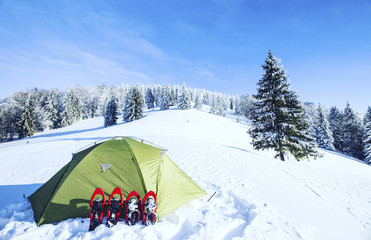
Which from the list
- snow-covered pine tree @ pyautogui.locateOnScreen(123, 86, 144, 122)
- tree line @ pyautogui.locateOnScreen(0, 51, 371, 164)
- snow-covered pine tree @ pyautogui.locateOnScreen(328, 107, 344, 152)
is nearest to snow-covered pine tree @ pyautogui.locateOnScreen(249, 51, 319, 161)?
tree line @ pyautogui.locateOnScreen(0, 51, 371, 164)

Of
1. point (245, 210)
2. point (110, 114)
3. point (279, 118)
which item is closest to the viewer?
point (245, 210)

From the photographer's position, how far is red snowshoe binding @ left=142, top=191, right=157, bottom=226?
4.23m

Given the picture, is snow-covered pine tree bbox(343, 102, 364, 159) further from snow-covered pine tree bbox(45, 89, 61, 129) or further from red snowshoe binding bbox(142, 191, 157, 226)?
snow-covered pine tree bbox(45, 89, 61, 129)

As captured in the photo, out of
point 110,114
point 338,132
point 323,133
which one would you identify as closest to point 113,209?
point 110,114

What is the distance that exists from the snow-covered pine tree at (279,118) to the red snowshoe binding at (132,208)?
12457 millimetres

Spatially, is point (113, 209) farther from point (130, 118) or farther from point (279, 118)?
point (130, 118)

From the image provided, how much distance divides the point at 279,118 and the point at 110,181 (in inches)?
549

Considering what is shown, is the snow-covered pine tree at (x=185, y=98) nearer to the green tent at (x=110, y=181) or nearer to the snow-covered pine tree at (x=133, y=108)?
the snow-covered pine tree at (x=133, y=108)

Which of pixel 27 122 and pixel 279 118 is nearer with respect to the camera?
pixel 279 118

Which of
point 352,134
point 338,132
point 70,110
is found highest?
point 70,110

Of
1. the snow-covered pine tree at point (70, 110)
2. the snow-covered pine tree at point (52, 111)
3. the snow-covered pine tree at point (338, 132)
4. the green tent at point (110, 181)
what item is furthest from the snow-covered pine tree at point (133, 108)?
the snow-covered pine tree at point (338, 132)

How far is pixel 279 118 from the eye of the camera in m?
14.1

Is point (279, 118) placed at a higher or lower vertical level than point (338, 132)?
higher

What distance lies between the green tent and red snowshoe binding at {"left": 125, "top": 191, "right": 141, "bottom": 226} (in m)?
0.19
